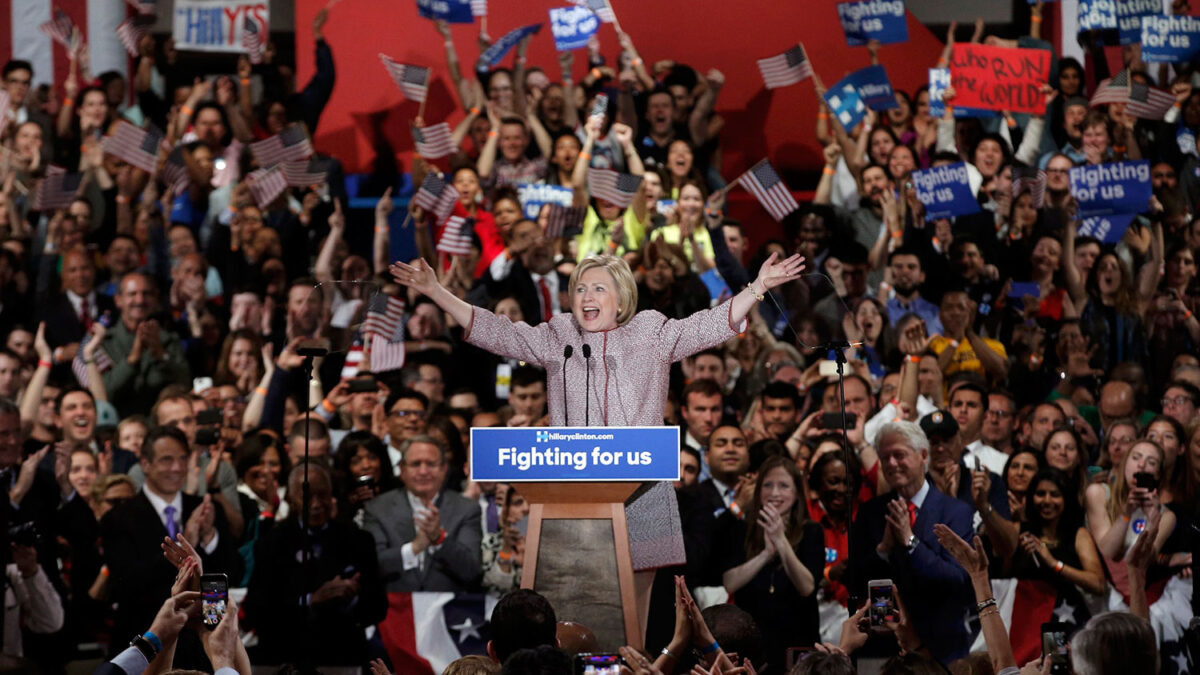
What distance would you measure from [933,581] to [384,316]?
359 cm

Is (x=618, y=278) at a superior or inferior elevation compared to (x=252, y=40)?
inferior

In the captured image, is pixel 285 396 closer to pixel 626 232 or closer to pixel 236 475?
pixel 236 475

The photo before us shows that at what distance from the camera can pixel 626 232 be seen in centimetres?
903

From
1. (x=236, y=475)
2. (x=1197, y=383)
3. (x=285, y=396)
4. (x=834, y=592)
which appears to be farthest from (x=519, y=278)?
(x=1197, y=383)

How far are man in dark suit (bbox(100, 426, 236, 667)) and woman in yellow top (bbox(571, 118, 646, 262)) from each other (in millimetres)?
3059

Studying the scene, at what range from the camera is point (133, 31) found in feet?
37.5

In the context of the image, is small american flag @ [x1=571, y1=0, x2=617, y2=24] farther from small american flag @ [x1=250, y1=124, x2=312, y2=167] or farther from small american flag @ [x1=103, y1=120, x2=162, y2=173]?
small american flag @ [x1=103, y1=120, x2=162, y2=173]

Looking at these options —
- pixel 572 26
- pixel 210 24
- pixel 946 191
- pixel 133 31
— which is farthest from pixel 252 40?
pixel 946 191

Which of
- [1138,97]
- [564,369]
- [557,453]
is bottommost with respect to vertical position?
[557,453]

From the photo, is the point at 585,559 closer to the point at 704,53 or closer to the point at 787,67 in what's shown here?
the point at 787,67

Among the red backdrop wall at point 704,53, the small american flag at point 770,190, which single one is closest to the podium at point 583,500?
the small american flag at point 770,190

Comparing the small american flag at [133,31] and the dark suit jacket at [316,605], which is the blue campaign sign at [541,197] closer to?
the dark suit jacket at [316,605]

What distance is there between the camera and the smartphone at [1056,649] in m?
3.63

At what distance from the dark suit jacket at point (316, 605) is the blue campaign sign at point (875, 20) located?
5811mm
